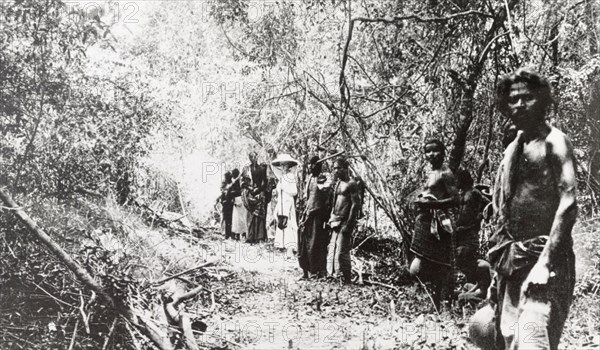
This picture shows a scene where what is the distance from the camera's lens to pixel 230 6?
10227mm

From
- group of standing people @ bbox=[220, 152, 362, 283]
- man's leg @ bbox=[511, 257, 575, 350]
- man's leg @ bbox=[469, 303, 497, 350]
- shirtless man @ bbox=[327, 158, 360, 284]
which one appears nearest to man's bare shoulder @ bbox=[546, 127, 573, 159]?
man's leg @ bbox=[511, 257, 575, 350]

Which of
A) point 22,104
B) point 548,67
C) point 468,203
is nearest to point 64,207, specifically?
point 22,104

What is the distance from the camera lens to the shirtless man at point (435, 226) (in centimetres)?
678

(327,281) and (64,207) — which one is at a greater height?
(64,207)

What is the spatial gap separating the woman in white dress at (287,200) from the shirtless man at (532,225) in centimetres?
892

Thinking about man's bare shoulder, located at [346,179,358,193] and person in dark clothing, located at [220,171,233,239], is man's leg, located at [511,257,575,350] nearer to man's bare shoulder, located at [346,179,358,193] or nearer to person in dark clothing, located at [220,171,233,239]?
man's bare shoulder, located at [346,179,358,193]

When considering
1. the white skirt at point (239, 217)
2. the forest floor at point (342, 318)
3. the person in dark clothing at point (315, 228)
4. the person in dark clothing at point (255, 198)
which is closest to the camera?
the forest floor at point (342, 318)

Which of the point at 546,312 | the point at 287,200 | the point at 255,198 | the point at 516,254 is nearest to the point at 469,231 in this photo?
the point at 516,254

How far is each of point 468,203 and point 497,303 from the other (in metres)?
3.66

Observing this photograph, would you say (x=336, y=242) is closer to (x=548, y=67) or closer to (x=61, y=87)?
(x=548, y=67)

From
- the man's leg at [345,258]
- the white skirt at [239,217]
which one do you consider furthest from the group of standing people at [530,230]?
the white skirt at [239,217]

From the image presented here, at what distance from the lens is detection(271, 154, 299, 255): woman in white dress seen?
12.7 m

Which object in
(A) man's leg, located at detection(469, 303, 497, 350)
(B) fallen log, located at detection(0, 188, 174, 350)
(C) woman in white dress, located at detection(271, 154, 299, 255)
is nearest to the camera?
(A) man's leg, located at detection(469, 303, 497, 350)

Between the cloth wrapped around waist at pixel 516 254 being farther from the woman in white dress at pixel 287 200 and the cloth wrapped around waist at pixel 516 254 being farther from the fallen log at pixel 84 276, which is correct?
the woman in white dress at pixel 287 200
